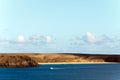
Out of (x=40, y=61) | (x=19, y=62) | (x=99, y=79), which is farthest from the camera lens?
(x=40, y=61)

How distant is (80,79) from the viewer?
66375mm

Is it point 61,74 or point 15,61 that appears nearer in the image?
point 61,74

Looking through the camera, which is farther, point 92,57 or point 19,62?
point 92,57

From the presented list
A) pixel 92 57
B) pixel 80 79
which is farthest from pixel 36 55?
pixel 80 79

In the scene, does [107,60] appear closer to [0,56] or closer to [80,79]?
[0,56]

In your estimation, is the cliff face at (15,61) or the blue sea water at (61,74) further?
the cliff face at (15,61)

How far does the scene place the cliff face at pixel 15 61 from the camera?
131500 mm

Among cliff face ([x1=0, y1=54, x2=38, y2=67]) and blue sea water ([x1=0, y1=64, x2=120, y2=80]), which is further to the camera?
cliff face ([x1=0, y1=54, x2=38, y2=67])

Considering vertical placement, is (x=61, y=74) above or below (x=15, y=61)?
below

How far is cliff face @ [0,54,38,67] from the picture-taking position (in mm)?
131500

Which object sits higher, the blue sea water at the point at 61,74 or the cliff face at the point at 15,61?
the cliff face at the point at 15,61

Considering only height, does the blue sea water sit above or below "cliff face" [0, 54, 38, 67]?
below

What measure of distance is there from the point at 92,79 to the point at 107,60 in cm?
13458

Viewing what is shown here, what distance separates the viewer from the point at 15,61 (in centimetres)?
13388
